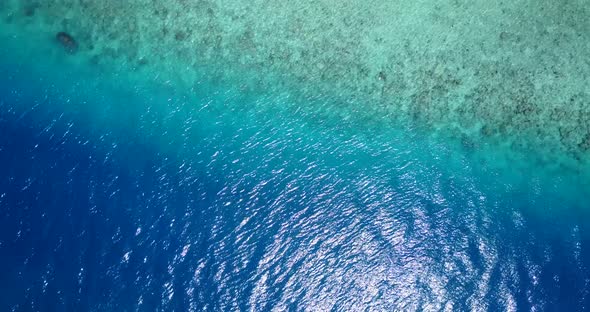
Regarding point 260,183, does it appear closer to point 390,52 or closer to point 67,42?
point 390,52

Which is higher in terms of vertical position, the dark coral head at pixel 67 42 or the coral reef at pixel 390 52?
the dark coral head at pixel 67 42

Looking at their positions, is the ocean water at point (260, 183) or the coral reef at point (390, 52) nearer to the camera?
the ocean water at point (260, 183)

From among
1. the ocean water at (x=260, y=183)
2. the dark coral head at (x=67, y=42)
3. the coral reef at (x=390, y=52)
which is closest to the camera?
the ocean water at (x=260, y=183)

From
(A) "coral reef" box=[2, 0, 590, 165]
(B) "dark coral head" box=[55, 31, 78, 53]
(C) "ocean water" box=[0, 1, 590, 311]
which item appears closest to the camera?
(C) "ocean water" box=[0, 1, 590, 311]

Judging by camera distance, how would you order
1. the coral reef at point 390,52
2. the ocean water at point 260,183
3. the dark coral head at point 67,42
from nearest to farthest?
1. the ocean water at point 260,183
2. the coral reef at point 390,52
3. the dark coral head at point 67,42

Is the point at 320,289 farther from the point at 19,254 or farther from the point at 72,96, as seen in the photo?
the point at 72,96

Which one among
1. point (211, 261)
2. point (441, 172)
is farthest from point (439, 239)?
point (211, 261)
